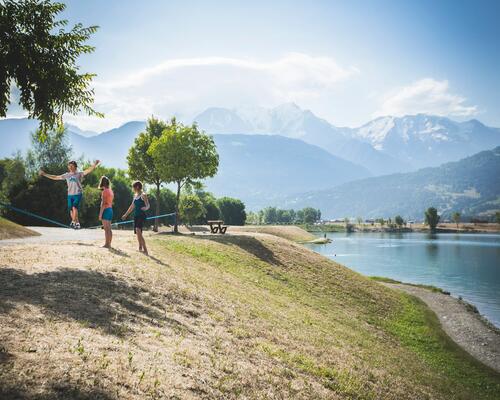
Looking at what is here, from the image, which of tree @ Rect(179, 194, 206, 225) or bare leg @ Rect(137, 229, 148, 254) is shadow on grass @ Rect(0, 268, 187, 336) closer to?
bare leg @ Rect(137, 229, 148, 254)

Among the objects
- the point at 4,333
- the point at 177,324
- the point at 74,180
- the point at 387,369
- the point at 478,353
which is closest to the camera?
the point at 4,333

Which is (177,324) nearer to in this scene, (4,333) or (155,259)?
(4,333)

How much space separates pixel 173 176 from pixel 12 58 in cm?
3658

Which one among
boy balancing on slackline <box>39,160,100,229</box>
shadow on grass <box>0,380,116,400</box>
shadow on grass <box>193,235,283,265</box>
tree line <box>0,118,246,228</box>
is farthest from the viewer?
tree line <box>0,118,246,228</box>

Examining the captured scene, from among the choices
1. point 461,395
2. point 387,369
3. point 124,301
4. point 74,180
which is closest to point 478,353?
point 461,395

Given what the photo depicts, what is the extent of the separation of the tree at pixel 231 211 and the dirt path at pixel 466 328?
138975 millimetres

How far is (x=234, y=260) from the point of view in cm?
3647

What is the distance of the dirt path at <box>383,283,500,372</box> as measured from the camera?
32281mm

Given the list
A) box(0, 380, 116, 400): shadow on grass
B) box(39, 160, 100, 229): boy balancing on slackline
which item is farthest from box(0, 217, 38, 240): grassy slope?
box(0, 380, 116, 400): shadow on grass

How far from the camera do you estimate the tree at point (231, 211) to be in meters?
190

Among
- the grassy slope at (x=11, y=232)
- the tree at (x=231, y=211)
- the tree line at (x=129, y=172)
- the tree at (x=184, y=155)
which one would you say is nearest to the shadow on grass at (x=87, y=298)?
the grassy slope at (x=11, y=232)

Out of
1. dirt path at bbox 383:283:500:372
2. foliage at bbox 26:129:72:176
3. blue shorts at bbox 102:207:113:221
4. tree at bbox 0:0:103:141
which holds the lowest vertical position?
dirt path at bbox 383:283:500:372

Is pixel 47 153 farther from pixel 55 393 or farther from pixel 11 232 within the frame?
pixel 55 393

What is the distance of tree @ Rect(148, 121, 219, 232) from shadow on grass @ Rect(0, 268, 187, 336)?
36.6 metres
